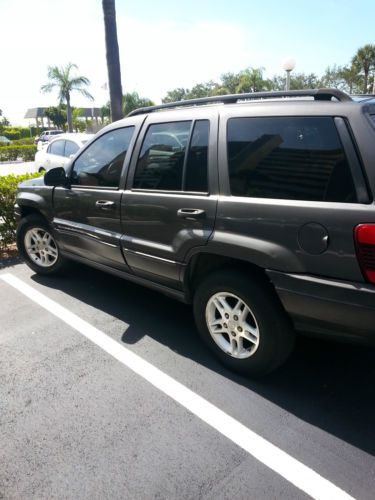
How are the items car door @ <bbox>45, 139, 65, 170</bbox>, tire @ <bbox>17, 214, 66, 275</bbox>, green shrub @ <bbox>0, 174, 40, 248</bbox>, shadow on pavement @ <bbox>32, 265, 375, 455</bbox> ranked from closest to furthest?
shadow on pavement @ <bbox>32, 265, 375, 455</bbox> < tire @ <bbox>17, 214, 66, 275</bbox> < green shrub @ <bbox>0, 174, 40, 248</bbox> < car door @ <bbox>45, 139, 65, 170</bbox>

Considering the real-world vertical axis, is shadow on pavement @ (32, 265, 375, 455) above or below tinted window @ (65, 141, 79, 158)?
below

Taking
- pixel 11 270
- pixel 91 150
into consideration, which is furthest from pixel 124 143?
pixel 11 270

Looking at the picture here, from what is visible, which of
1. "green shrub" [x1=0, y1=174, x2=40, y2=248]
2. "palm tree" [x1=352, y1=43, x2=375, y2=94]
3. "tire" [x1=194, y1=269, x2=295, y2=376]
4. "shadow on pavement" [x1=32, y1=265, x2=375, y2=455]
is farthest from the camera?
"palm tree" [x1=352, y1=43, x2=375, y2=94]

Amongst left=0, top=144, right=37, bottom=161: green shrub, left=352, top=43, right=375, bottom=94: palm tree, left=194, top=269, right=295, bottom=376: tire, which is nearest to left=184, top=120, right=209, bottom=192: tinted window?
left=194, top=269, right=295, bottom=376: tire

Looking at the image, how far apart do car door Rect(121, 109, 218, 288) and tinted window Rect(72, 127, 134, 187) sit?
227 millimetres

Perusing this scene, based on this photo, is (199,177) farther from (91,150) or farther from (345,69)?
(345,69)

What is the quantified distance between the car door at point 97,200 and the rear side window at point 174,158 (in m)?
0.22

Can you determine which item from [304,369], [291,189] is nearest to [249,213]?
[291,189]

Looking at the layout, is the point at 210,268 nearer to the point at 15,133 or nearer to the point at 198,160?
the point at 198,160

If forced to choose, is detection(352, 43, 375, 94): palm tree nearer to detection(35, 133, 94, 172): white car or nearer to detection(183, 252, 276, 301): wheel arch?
detection(35, 133, 94, 172): white car

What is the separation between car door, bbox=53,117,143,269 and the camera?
3.46 meters

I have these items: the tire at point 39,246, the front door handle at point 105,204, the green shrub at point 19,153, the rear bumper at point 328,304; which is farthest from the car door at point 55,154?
the green shrub at point 19,153

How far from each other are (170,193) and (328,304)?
1.40m

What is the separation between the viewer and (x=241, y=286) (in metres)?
2.56
